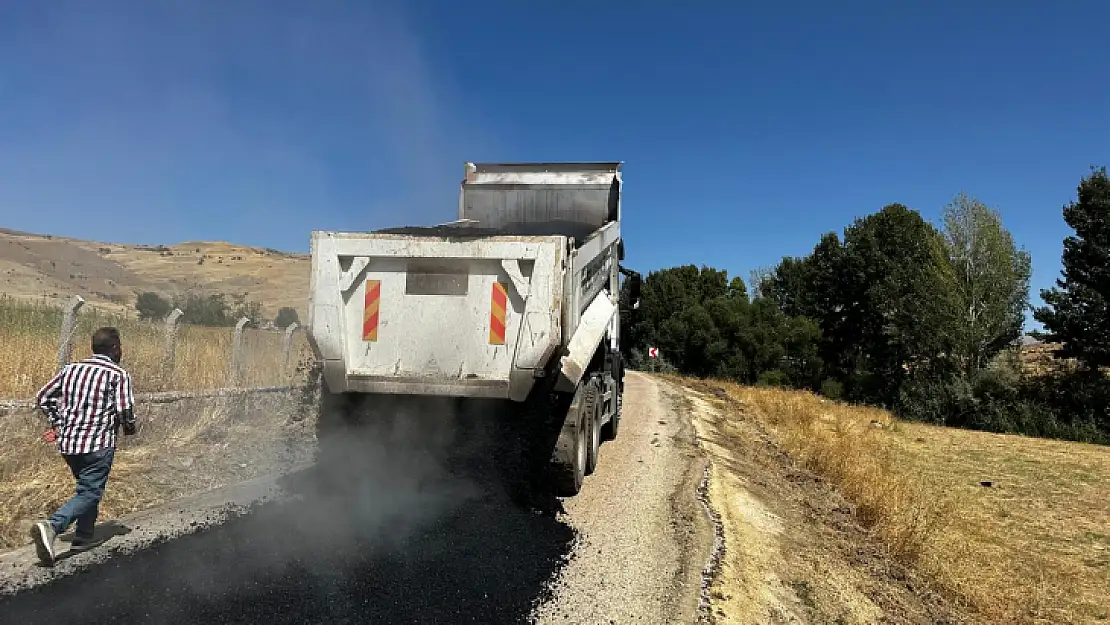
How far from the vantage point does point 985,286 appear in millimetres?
30797

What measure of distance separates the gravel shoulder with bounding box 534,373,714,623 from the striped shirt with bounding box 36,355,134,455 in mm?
3318

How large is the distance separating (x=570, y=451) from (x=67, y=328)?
511cm

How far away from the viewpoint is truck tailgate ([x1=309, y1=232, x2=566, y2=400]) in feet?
17.5

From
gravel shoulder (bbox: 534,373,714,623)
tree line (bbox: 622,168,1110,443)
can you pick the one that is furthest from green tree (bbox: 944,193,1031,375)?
gravel shoulder (bbox: 534,373,714,623)

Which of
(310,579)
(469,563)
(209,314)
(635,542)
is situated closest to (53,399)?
(310,579)

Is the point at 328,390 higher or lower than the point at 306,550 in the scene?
higher

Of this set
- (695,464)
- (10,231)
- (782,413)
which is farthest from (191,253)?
(695,464)

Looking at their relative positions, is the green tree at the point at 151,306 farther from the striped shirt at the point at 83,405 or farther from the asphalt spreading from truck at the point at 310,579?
the asphalt spreading from truck at the point at 310,579

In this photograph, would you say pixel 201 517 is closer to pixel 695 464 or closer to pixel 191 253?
pixel 695 464

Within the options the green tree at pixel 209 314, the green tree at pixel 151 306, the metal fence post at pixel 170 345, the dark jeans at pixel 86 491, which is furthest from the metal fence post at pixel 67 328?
the green tree at pixel 151 306

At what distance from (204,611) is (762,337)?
1681 inches

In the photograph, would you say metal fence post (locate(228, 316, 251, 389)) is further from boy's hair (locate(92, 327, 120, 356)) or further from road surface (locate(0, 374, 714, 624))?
boy's hair (locate(92, 327, 120, 356))

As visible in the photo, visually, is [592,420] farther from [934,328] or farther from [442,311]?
[934,328]

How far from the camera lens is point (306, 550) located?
4.45m
